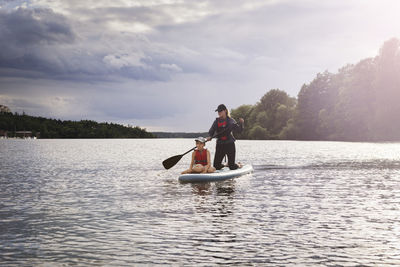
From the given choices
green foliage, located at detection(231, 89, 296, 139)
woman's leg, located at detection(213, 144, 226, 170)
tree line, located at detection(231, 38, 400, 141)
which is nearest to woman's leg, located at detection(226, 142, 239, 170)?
woman's leg, located at detection(213, 144, 226, 170)

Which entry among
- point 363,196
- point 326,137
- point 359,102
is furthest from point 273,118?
point 363,196

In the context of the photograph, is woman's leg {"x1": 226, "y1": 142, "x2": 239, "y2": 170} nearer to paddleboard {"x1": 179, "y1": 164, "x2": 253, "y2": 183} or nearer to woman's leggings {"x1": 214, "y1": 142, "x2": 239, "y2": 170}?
woman's leggings {"x1": 214, "y1": 142, "x2": 239, "y2": 170}

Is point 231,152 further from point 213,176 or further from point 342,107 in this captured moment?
point 342,107

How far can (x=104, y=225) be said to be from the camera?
→ 941cm

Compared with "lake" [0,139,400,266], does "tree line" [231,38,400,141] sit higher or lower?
higher

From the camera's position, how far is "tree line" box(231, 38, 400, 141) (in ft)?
234

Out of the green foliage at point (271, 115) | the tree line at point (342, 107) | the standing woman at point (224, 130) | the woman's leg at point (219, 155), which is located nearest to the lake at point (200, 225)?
the standing woman at point (224, 130)

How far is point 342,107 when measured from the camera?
84062 mm

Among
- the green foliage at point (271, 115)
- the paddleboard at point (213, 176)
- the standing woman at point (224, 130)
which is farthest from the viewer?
the green foliage at point (271, 115)

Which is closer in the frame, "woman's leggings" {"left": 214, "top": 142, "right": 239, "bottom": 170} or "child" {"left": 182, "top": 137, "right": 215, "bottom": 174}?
"child" {"left": 182, "top": 137, "right": 215, "bottom": 174}

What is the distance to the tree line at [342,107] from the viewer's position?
7125 centimetres

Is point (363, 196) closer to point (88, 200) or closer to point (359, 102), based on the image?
point (88, 200)

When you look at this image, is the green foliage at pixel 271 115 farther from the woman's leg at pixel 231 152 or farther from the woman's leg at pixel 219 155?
the woman's leg at pixel 219 155

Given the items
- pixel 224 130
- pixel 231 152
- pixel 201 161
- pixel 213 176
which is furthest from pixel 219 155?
pixel 213 176
